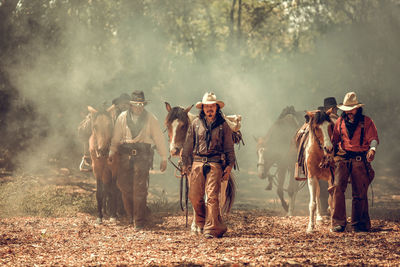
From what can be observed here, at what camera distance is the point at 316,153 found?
10.0 metres

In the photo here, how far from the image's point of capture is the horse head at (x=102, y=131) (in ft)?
38.1

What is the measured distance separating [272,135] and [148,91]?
9908 mm

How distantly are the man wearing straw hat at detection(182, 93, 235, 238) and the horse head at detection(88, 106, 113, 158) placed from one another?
9.44ft

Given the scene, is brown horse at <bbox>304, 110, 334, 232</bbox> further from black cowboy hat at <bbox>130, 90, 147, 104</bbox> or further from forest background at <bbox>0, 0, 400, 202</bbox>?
black cowboy hat at <bbox>130, 90, 147, 104</bbox>

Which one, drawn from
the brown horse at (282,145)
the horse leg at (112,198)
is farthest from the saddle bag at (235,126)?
the horse leg at (112,198)

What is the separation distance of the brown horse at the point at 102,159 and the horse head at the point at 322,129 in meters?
4.39

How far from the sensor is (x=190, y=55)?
95.6 feet

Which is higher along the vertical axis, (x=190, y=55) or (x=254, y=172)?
(x=190, y=55)

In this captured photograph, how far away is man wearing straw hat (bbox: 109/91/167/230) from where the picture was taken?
10641 millimetres

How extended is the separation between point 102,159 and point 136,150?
1552 millimetres

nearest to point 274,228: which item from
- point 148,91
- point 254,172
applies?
point 148,91

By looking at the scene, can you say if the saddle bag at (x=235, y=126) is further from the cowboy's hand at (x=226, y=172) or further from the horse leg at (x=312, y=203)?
the horse leg at (x=312, y=203)

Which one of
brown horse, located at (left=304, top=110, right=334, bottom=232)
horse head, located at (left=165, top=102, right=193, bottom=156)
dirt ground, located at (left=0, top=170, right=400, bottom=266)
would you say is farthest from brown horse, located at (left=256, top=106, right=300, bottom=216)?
horse head, located at (left=165, top=102, right=193, bottom=156)

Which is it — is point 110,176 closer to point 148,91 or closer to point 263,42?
point 148,91
